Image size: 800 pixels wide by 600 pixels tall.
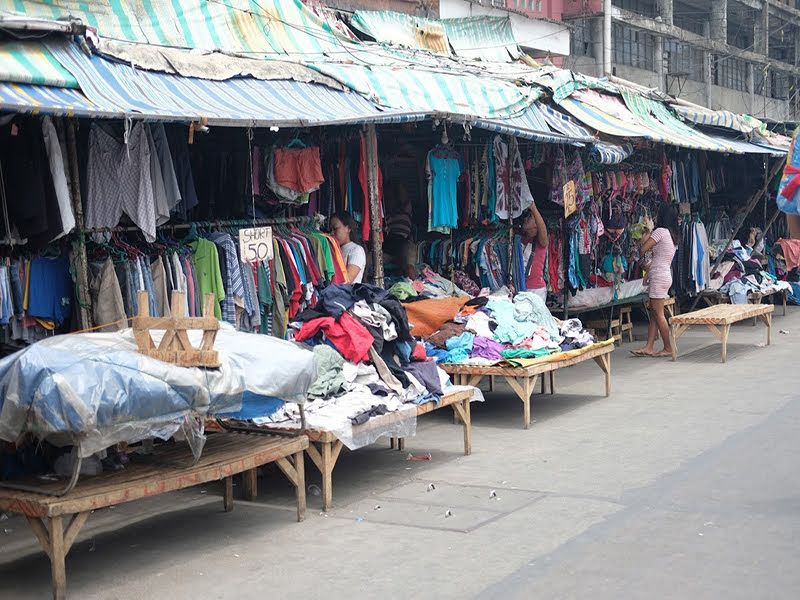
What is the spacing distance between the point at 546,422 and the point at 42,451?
519cm

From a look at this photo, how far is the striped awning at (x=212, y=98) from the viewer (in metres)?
7.69

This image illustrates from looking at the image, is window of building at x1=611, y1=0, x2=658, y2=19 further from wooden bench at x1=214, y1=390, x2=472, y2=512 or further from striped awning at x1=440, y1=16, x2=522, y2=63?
wooden bench at x1=214, y1=390, x2=472, y2=512

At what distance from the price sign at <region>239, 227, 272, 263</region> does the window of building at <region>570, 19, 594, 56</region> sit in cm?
2695

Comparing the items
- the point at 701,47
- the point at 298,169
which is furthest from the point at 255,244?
the point at 701,47

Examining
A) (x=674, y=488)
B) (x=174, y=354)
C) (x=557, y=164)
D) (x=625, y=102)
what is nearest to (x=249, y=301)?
(x=174, y=354)

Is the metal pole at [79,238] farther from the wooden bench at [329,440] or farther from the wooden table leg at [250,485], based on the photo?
the wooden table leg at [250,485]

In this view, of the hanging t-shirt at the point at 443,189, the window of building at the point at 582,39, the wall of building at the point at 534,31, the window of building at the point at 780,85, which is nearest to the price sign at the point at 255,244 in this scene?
the hanging t-shirt at the point at 443,189

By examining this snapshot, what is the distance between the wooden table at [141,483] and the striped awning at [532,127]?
4.77m

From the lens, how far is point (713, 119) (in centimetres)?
1759

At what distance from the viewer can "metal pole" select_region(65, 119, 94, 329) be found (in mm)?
7852

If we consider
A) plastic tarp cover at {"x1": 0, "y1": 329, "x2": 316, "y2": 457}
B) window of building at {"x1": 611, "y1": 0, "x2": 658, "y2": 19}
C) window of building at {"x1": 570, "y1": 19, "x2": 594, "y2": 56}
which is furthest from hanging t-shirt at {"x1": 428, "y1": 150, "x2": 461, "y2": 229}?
window of building at {"x1": 611, "y1": 0, "x2": 658, "y2": 19}

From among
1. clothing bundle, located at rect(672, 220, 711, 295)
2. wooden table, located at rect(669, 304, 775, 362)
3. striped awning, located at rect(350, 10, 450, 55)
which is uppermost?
striped awning, located at rect(350, 10, 450, 55)

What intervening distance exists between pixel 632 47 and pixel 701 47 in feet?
18.3

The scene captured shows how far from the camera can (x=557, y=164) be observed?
44.6ft
